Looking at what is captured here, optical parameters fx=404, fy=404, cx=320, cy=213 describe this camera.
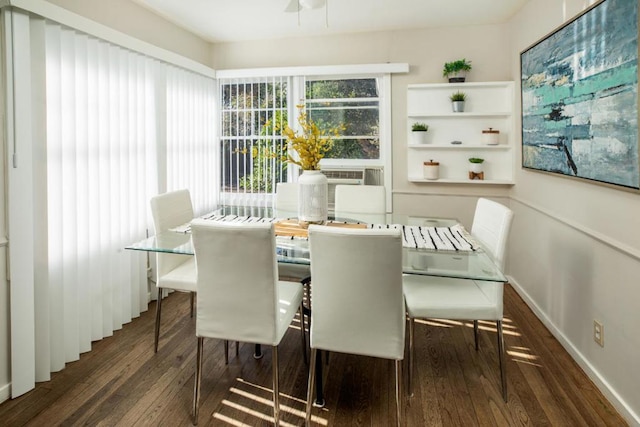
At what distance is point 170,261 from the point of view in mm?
2699

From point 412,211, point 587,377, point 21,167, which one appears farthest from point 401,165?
point 21,167

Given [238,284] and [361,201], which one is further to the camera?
[361,201]

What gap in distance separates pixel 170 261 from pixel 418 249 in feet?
5.32

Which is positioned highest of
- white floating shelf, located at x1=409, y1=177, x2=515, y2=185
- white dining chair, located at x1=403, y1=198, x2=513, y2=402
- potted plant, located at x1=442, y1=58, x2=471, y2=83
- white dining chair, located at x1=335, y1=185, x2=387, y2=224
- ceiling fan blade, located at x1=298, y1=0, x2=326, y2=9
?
potted plant, located at x1=442, y1=58, x2=471, y2=83

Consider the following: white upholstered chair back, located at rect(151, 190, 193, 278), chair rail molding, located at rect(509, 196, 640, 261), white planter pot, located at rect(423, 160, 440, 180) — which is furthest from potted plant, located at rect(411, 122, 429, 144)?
white upholstered chair back, located at rect(151, 190, 193, 278)

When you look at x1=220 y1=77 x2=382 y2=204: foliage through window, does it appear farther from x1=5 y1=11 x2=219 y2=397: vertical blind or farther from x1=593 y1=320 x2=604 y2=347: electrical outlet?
x1=593 y1=320 x2=604 y2=347: electrical outlet

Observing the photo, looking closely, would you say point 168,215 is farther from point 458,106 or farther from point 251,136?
point 458,106

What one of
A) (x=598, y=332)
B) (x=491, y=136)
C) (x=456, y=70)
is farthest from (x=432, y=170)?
(x=598, y=332)

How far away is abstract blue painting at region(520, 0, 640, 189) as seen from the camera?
191 centimetres

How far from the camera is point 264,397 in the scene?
2166mm

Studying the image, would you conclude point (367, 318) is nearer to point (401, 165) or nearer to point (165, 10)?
point (401, 165)

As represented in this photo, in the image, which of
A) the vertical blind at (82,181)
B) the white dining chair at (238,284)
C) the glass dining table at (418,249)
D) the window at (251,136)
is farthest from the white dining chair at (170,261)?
the window at (251,136)

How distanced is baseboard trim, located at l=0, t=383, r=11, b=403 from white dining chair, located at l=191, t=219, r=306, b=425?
41.6 inches

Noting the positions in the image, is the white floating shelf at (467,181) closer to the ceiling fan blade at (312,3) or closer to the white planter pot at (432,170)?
the white planter pot at (432,170)
